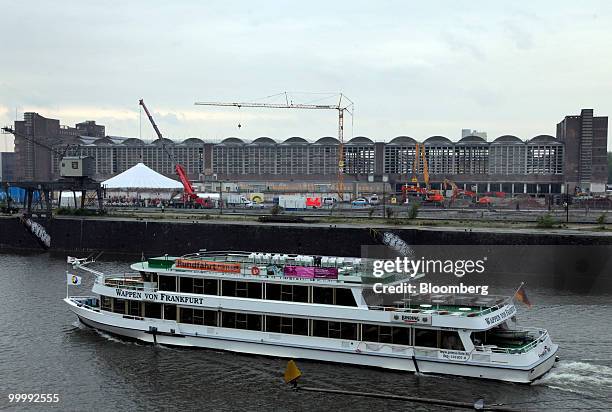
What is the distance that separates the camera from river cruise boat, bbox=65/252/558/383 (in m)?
27.5

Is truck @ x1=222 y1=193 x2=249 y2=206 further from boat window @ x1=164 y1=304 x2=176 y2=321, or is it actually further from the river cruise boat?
boat window @ x1=164 y1=304 x2=176 y2=321

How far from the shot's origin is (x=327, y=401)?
2603 centimetres

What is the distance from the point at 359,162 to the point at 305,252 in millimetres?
76953

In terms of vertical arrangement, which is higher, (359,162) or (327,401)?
(359,162)

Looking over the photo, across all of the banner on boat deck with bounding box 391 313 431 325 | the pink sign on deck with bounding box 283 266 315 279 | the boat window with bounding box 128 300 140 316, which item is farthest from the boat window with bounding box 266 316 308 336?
the boat window with bounding box 128 300 140 316

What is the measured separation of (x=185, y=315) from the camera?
1291 inches

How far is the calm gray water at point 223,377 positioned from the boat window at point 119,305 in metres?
1.57

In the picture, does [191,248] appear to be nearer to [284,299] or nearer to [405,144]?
[284,299]

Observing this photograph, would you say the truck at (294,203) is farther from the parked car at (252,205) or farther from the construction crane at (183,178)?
the construction crane at (183,178)

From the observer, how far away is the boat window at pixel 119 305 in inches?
1358

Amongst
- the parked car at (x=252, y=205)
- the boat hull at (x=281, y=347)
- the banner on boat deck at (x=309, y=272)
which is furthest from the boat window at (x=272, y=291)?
the parked car at (x=252, y=205)

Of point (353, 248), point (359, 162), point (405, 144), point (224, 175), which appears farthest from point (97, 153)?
point (353, 248)

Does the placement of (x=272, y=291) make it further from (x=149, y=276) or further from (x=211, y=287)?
(x=149, y=276)

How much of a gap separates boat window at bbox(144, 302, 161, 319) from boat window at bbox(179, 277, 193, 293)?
1577mm
